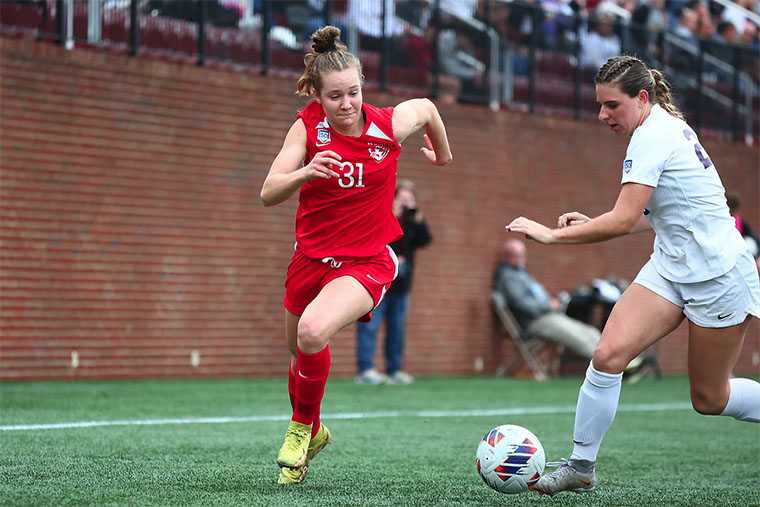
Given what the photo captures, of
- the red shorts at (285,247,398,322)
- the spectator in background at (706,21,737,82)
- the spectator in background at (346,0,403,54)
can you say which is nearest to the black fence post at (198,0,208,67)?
the spectator in background at (346,0,403,54)

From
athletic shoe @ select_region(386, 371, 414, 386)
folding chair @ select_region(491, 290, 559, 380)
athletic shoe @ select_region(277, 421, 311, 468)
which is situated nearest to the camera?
athletic shoe @ select_region(277, 421, 311, 468)

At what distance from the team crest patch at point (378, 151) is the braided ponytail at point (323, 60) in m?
0.33

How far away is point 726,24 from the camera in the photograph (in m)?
17.5

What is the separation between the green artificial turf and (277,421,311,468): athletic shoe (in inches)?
4.5

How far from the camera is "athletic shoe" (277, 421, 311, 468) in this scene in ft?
15.9

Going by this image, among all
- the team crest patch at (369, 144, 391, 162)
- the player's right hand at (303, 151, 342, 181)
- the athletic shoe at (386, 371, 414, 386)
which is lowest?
the athletic shoe at (386, 371, 414, 386)

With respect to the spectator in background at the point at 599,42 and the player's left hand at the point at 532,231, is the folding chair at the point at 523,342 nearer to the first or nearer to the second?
the spectator in background at the point at 599,42

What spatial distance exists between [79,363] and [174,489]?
21.5 feet

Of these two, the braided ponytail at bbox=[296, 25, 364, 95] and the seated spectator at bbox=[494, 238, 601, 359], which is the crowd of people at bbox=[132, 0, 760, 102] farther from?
the braided ponytail at bbox=[296, 25, 364, 95]

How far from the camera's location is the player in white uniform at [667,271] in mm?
4664

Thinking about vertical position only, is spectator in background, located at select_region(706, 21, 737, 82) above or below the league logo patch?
below

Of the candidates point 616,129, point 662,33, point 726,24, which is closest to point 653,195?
point 616,129

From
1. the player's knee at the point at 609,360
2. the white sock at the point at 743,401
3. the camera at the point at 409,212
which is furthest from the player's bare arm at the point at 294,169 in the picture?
the camera at the point at 409,212

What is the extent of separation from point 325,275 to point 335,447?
179 cm
